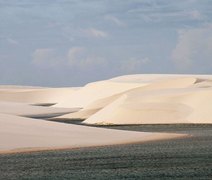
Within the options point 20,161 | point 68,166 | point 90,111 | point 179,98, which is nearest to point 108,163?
point 68,166

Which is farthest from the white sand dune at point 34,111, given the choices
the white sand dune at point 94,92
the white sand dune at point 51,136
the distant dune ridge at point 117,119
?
the white sand dune at point 51,136

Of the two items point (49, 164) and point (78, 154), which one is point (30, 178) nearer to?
point (49, 164)

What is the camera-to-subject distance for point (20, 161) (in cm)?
2952

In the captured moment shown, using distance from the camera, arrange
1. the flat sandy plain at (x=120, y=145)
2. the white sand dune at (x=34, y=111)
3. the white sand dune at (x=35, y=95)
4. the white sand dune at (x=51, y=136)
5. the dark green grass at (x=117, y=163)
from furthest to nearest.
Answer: the white sand dune at (x=35, y=95), the white sand dune at (x=34, y=111), the white sand dune at (x=51, y=136), the flat sandy plain at (x=120, y=145), the dark green grass at (x=117, y=163)

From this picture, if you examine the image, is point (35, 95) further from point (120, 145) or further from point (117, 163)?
point (117, 163)

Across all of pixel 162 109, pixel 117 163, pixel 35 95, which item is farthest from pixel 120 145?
pixel 35 95

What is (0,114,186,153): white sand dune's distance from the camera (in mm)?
37562

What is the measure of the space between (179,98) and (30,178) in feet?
158

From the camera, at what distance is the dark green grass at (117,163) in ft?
80.7

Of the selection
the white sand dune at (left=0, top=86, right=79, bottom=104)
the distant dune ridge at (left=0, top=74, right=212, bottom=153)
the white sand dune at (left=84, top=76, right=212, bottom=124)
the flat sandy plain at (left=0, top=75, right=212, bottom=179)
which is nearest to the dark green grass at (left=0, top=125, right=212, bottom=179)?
the flat sandy plain at (left=0, top=75, right=212, bottom=179)

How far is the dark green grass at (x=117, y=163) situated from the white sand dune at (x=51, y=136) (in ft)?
11.3

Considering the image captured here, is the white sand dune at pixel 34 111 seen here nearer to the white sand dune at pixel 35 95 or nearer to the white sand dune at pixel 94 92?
the white sand dune at pixel 94 92

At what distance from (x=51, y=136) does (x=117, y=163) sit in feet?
47.4

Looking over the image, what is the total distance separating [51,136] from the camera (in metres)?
41.8
